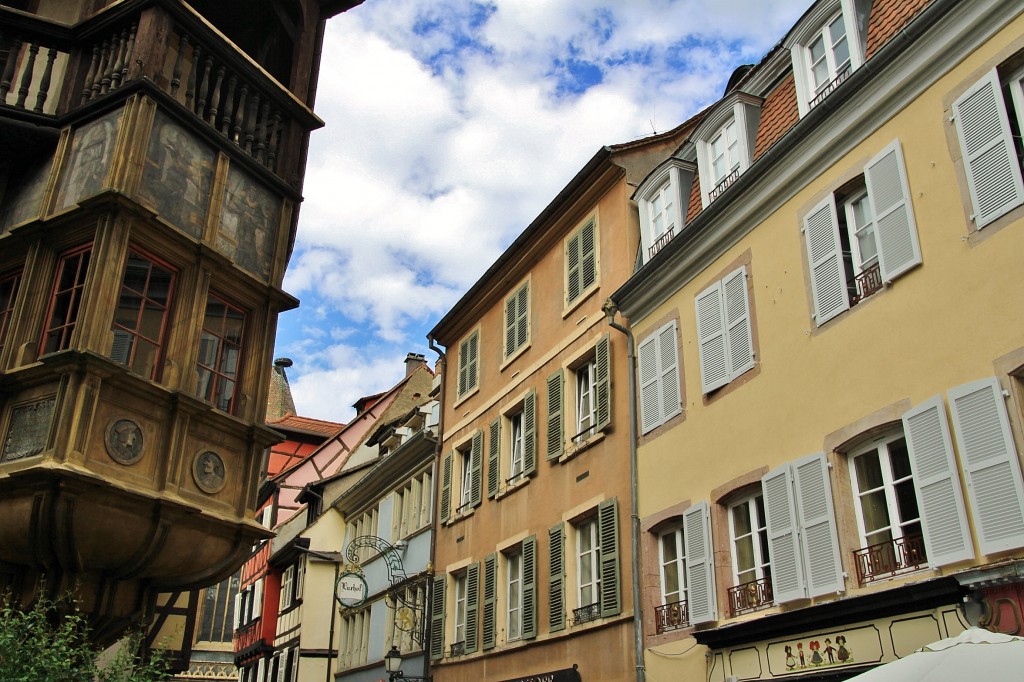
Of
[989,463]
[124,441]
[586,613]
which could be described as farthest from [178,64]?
[989,463]

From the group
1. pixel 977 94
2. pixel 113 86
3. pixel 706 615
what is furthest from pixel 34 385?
pixel 977 94

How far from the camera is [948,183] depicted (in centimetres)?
952

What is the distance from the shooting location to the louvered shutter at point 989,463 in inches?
319

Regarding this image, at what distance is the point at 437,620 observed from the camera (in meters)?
21.0

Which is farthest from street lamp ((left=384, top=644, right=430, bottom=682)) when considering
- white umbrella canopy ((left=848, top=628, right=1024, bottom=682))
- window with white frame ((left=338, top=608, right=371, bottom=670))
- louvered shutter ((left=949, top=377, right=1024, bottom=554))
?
white umbrella canopy ((left=848, top=628, right=1024, bottom=682))

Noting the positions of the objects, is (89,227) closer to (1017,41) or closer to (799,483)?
(799,483)

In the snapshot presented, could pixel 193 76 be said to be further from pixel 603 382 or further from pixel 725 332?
pixel 725 332

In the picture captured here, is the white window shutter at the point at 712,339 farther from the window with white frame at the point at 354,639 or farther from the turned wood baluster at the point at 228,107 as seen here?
the window with white frame at the point at 354,639

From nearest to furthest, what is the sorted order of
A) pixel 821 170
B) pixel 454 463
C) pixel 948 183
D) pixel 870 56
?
pixel 948 183, pixel 870 56, pixel 821 170, pixel 454 463

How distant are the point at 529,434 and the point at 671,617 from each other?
19.6 ft

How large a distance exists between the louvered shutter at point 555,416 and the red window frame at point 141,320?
7138mm

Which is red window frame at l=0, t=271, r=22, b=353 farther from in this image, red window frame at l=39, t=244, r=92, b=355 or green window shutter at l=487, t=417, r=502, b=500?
green window shutter at l=487, t=417, r=502, b=500

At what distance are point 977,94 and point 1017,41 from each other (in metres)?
0.55

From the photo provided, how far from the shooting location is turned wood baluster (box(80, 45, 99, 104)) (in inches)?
543
